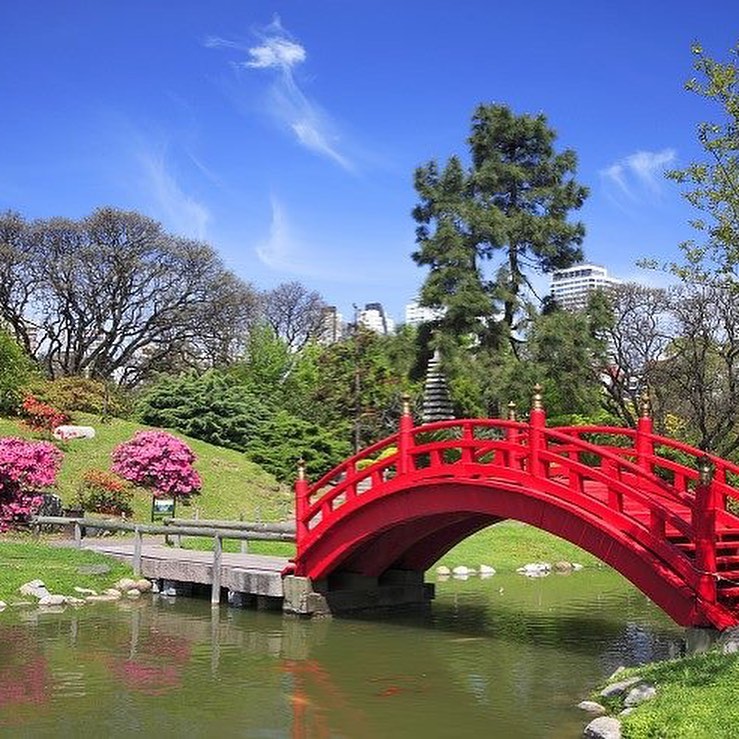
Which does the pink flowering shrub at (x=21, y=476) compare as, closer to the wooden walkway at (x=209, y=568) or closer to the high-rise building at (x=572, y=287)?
the wooden walkway at (x=209, y=568)

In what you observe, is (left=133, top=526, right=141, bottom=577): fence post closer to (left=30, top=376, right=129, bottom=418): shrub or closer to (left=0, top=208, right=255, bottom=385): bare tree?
(left=30, top=376, right=129, bottom=418): shrub

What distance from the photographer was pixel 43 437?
1369 inches

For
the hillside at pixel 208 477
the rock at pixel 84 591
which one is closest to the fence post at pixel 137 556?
the rock at pixel 84 591

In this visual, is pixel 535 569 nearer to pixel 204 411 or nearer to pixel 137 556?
pixel 137 556

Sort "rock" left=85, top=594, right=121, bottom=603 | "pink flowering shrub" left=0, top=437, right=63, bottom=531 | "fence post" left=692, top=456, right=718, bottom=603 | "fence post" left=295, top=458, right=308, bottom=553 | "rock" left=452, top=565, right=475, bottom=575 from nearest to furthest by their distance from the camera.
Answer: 1. "fence post" left=692, top=456, right=718, bottom=603
2. "fence post" left=295, top=458, right=308, bottom=553
3. "rock" left=85, top=594, right=121, bottom=603
4. "pink flowering shrub" left=0, top=437, right=63, bottom=531
5. "rock" left=452, top=565, right=475, bottom=575

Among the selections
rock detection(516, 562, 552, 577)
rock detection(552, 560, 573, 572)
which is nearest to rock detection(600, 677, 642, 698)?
rock detection(516, 562, 552, 577)

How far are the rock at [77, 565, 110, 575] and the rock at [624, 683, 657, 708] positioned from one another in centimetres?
1301

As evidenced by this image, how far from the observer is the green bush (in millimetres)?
41438

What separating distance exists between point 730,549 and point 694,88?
6192mm

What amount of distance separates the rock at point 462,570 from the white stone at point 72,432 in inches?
643

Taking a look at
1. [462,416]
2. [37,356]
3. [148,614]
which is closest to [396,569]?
[148,614]

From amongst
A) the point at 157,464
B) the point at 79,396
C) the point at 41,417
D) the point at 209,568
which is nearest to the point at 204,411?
the point at 79,396

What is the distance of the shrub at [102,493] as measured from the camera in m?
30.2

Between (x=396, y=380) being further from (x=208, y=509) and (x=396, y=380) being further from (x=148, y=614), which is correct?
(x=148, y=614)
